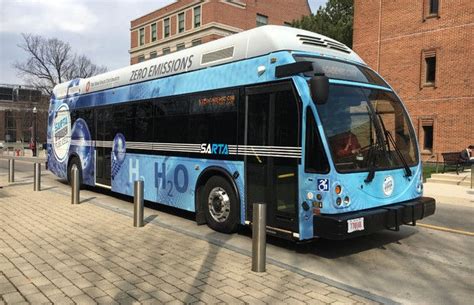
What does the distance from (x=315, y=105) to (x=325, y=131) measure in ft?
1.24

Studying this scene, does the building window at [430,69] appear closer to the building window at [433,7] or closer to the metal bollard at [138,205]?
the building window at [433,7]

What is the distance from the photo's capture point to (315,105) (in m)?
5.90

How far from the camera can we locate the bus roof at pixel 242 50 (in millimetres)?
6794

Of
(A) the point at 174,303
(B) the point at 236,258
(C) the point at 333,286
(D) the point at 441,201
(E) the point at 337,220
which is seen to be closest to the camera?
(A) the point at 174,303

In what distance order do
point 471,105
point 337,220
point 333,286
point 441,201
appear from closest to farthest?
point 333,286, point 337,220, point 441,201, point 471,105

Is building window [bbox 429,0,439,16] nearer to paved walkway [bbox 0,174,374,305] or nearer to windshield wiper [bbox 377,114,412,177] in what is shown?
windshield wiper [bbox 377,114,412,177]

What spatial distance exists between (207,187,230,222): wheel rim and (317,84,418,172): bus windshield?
7.53 feet

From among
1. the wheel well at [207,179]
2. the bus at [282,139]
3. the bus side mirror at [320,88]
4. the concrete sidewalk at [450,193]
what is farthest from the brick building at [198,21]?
the bus side mirror at [320,88]

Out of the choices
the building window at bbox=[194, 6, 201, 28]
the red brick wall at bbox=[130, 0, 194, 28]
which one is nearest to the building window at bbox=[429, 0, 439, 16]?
the building window at bbox=[194, 6, 201, 28]

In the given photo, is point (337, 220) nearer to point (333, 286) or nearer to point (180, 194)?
point (333, 286)

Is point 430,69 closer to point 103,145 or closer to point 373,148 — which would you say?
point 103,145

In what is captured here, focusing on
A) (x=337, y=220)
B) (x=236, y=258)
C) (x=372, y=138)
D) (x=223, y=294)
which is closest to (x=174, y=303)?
(x=223, y=294)

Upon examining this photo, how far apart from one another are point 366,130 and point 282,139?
47.6 inches

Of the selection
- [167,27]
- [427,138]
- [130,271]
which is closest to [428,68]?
[427,138]
